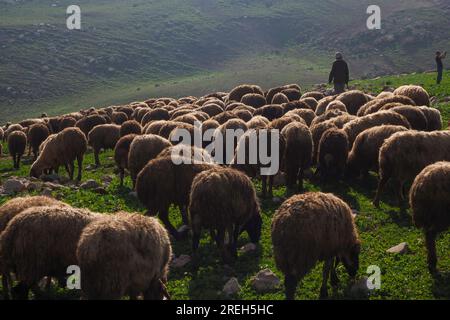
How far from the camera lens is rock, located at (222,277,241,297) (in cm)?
816

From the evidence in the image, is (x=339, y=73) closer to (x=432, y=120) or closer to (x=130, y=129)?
(x=432, y=120)

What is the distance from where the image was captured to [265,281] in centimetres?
833

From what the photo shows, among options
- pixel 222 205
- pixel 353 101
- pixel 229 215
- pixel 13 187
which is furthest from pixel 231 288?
pixel 353 101

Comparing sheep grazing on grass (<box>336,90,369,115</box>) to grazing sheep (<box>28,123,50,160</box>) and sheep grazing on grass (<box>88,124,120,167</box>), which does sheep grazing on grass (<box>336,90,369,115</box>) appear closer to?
sheep grazing on grass (<box>88,124,120,167</box>)

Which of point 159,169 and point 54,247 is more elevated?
point 159,169

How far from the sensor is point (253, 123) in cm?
1561

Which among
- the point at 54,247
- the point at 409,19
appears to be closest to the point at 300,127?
the point at 54,247

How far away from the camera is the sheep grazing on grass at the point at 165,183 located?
10523 mm

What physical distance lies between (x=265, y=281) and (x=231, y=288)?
2.00 ft

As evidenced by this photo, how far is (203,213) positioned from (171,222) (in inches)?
113

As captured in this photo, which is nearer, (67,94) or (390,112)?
(390,112)

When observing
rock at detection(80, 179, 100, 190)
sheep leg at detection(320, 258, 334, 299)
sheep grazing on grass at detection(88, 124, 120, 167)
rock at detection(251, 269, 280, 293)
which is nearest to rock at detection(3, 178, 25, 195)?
rock at detection(80, 179, 100, 190)

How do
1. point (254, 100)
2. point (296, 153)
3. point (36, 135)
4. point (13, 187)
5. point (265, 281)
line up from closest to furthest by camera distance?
point (265, 281) → point (296, 153) → point (13, 187) → point (36, 135) → point (254, 100)

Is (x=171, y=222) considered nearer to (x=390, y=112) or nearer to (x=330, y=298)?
(x=330, y=298)
